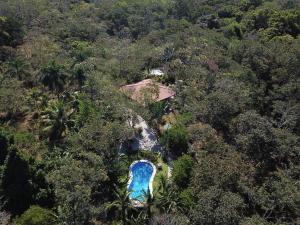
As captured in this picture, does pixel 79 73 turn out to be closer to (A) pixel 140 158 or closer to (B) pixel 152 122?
(B) pixel 152 122

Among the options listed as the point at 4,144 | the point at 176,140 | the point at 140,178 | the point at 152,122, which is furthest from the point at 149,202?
the point at 4,144

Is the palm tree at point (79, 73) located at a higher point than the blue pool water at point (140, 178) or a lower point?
higher

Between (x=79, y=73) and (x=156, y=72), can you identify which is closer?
(x=79, y=73)

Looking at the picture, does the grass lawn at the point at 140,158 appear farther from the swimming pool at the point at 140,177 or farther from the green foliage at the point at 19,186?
the green foliage at the point at 19,186

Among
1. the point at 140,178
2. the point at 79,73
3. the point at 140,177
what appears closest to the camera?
the point at 140,178

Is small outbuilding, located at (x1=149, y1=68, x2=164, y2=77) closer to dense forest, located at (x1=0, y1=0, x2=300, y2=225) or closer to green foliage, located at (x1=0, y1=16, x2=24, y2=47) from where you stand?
dense forest, located at (x1=0, y1=0, x2=300, y2=225)

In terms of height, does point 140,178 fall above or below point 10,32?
below

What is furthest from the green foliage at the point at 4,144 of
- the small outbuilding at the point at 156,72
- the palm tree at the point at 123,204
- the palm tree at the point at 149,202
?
the small outbuilding at the point at 156,72
